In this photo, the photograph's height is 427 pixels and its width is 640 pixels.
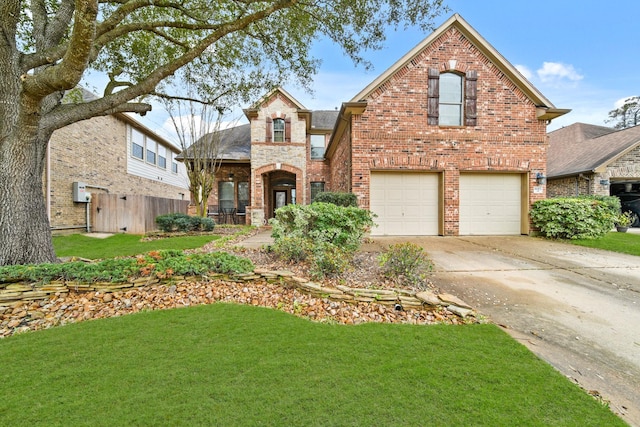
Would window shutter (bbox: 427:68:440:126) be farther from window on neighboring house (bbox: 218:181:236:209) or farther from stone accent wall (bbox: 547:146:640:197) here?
window on neighboring house (bbox: 218:181:236:209)

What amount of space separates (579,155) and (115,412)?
69.3 feet

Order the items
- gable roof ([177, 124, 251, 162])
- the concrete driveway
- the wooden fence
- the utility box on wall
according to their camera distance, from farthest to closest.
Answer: gable roof ([177, 124, 251, 162])
the wooden fence
the utility box on wall
the concrete driveway

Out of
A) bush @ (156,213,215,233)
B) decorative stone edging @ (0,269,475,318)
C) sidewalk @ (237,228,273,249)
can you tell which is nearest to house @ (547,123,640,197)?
decorative stone edging @ (0,269,475,318)

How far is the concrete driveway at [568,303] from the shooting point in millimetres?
2145

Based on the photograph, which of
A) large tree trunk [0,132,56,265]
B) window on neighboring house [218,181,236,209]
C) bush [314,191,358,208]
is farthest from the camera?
window on neighboring house [218,181,236,209]

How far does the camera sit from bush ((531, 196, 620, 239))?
27.3 ft

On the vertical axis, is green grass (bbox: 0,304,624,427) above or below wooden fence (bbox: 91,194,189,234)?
below

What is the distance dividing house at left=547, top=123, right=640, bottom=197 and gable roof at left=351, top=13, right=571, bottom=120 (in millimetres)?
6383

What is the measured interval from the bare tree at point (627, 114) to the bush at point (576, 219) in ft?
126

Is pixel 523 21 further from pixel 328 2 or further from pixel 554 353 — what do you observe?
pixel 554 353

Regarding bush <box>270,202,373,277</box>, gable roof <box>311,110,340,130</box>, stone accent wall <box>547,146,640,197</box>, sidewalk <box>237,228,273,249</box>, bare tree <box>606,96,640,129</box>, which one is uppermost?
bare tree <box>606,96,640,129</box>

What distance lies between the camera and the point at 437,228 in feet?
30.7

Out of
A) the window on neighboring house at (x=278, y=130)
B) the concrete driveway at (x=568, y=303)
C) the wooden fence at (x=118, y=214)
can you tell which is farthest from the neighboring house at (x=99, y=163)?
the concrete driveway at (x=568, y=303)

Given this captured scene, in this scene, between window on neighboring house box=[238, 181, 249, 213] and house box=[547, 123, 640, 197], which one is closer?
house box=[547, 123, 640, 197]
